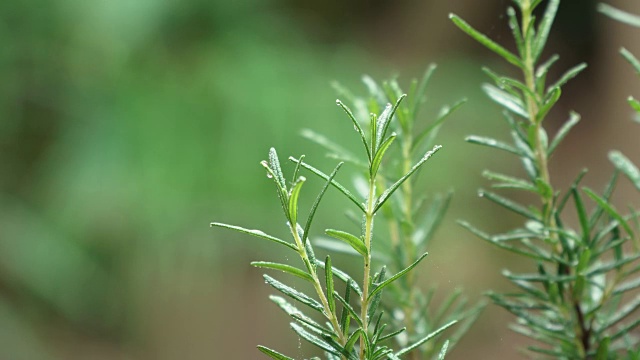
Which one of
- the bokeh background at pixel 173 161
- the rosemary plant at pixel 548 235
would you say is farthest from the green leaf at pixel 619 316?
the bokeh background at pixel 173 161

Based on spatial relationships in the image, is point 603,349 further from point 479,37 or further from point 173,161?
point 173,161

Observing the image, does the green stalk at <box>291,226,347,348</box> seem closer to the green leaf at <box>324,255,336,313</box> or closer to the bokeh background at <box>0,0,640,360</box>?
the green leaf at <box>324,255,336,313</box>

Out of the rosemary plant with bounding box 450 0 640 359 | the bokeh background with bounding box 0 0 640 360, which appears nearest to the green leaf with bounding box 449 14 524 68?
the rosemary plant with bounding box 450 0 640 359

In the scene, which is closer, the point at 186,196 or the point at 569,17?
the point at 186,196

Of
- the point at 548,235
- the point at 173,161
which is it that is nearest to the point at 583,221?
the point at 548,235

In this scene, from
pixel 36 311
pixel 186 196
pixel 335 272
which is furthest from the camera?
pixel 36 311

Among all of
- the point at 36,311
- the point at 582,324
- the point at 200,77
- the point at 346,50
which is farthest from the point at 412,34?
the point at 582,324

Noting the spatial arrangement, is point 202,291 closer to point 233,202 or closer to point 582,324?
point 233,202

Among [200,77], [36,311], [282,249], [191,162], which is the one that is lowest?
[36,311]
